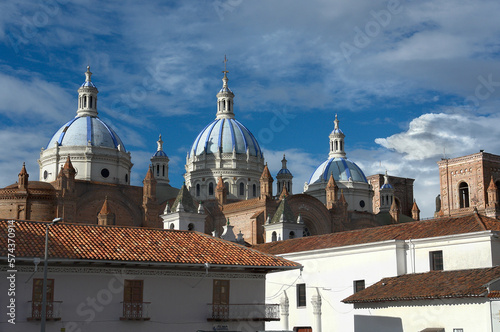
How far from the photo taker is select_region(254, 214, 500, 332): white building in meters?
33.3

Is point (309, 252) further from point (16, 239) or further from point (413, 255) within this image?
point (16, 239)

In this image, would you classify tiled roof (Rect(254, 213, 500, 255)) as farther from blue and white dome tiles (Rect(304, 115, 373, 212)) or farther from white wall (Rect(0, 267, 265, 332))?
blue and white dome tiles (Rect(304, 115, 373, 212))

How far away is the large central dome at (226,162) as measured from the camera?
247 ft

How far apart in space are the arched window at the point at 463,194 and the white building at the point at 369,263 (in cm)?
4501

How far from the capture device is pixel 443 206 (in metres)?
85.2

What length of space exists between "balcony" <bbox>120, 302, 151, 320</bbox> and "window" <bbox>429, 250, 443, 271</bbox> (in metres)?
15.5

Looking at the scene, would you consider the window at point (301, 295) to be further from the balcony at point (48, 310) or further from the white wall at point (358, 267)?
the balcony at point (48, 310)

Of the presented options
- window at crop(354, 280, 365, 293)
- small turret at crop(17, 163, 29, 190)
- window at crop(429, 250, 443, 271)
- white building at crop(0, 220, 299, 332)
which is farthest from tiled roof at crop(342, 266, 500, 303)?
small turret at crop(17, 163, 29, 190)

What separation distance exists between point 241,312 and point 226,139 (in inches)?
1974

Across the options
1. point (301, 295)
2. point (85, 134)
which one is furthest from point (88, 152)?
point (301, 295)

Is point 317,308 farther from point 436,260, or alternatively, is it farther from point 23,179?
point 23,179

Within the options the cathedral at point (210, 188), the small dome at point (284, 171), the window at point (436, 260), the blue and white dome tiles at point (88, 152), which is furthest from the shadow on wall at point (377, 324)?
the small dome at point (284, 171)

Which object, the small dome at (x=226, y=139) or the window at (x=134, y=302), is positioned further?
the small dome at (x=226, y=139)

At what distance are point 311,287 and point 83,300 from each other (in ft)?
56.1
